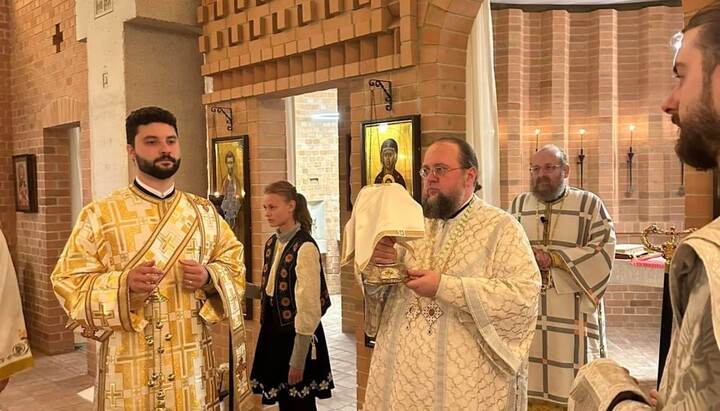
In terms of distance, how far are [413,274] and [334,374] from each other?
3.90 m

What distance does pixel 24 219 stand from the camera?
25.0 feet

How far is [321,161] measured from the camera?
33.3 feet

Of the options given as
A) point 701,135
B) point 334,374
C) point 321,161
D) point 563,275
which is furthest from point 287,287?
point 321,161

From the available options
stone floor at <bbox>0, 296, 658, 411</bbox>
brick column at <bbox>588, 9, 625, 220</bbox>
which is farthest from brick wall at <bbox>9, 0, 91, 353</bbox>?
brick column at <bbox>588, 9, 625, 220</bbox>

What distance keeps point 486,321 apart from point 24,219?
688cm

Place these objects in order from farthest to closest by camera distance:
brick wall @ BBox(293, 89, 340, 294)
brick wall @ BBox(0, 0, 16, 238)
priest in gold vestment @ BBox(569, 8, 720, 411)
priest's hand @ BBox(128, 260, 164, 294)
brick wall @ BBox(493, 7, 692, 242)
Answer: brick wall @ BBox(293, 89, 340, 294)
brick wall @ BBox(493, 7, 692, 242)
brick wall @ BBox(0, 0, 16, 238)
priest's hand @ BBox(128, 260, 164, 294)
priest in gold vestment @ BBox(569, 8, 720, 411)

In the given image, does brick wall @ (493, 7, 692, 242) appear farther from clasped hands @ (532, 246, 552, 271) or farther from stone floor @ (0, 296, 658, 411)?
clasped hands @ (532, 246, 552, 271)

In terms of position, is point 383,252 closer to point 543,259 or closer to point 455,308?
point 455,308

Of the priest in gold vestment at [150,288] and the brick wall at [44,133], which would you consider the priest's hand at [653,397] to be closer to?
the priest in gold vestment at [150,288]

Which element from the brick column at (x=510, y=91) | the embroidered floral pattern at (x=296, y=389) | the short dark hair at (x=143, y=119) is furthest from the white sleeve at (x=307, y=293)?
the brick column at (x=510, y=91)

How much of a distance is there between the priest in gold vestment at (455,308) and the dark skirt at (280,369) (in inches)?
39.1

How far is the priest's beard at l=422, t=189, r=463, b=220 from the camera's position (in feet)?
8.80

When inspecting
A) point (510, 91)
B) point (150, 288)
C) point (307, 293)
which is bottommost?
point (307, 293)

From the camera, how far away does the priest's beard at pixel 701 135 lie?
1.06 meters
